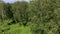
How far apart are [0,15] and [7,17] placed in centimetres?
134

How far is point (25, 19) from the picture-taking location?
24.2m

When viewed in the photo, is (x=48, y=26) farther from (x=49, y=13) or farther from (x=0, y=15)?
(x=0, y=15)

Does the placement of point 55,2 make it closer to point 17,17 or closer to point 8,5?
point 17,17

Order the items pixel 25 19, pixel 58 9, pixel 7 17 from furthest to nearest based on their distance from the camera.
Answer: pixel 7 17 < pixel 25 19 < pixel 58 9

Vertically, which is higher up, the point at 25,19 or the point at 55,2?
the point at 55,2

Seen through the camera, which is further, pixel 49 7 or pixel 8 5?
pixel 8 5

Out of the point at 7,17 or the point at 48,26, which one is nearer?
the point at 48,26

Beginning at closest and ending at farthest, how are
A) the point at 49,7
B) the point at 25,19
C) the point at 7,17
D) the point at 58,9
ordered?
the point at 58,9, the point at 49,7, the point at 25,19, the point at 7,17

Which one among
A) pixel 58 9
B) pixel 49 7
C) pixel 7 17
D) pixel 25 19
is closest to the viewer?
pixel 58 9

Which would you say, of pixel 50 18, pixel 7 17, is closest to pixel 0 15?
pixel 7 17

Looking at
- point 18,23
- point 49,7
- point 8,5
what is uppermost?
point 49,7

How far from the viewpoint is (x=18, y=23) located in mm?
24578

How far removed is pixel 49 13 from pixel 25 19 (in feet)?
31.2

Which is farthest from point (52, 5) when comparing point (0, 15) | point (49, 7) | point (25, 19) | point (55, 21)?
point (0, 15)
